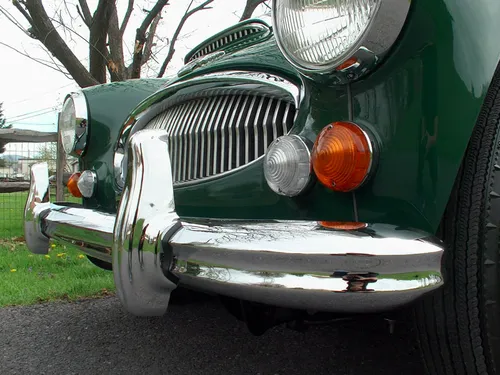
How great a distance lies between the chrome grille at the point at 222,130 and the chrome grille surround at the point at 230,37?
1.45 ft

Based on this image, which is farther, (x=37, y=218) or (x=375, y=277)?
(x=37, y=218)

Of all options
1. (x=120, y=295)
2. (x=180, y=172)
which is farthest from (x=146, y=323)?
(x=120, y=295)

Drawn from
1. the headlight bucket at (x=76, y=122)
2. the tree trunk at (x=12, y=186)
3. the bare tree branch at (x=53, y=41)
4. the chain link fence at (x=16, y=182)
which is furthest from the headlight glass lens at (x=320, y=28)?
the bare tree branch at (x=53, y=41)

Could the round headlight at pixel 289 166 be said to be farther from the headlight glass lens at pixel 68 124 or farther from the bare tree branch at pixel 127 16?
the bare tree branch at pixel 127 16

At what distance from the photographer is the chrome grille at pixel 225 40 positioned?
207 cm

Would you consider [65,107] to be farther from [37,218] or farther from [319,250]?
[319,250]

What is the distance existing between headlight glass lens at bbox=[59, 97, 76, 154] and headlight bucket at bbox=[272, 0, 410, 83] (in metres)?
1.43

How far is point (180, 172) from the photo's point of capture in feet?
5.84

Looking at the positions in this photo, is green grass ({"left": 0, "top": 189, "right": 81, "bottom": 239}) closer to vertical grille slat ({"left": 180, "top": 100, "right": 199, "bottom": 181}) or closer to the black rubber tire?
vertical grille slat ({"left": 180, "top": 100, "right": 199, "bottom": 181})

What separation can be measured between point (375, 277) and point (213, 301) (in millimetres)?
1925

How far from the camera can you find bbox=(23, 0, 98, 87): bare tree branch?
6371 mm

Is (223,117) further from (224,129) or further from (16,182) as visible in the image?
(16,182)

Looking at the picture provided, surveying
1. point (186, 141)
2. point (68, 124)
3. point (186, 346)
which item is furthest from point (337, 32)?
point (68, 124)

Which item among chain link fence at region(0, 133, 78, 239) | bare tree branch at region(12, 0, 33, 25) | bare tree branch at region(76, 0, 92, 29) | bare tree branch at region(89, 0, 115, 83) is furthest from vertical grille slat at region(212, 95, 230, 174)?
bare tree branch at region(76, 0, 92, 29)
